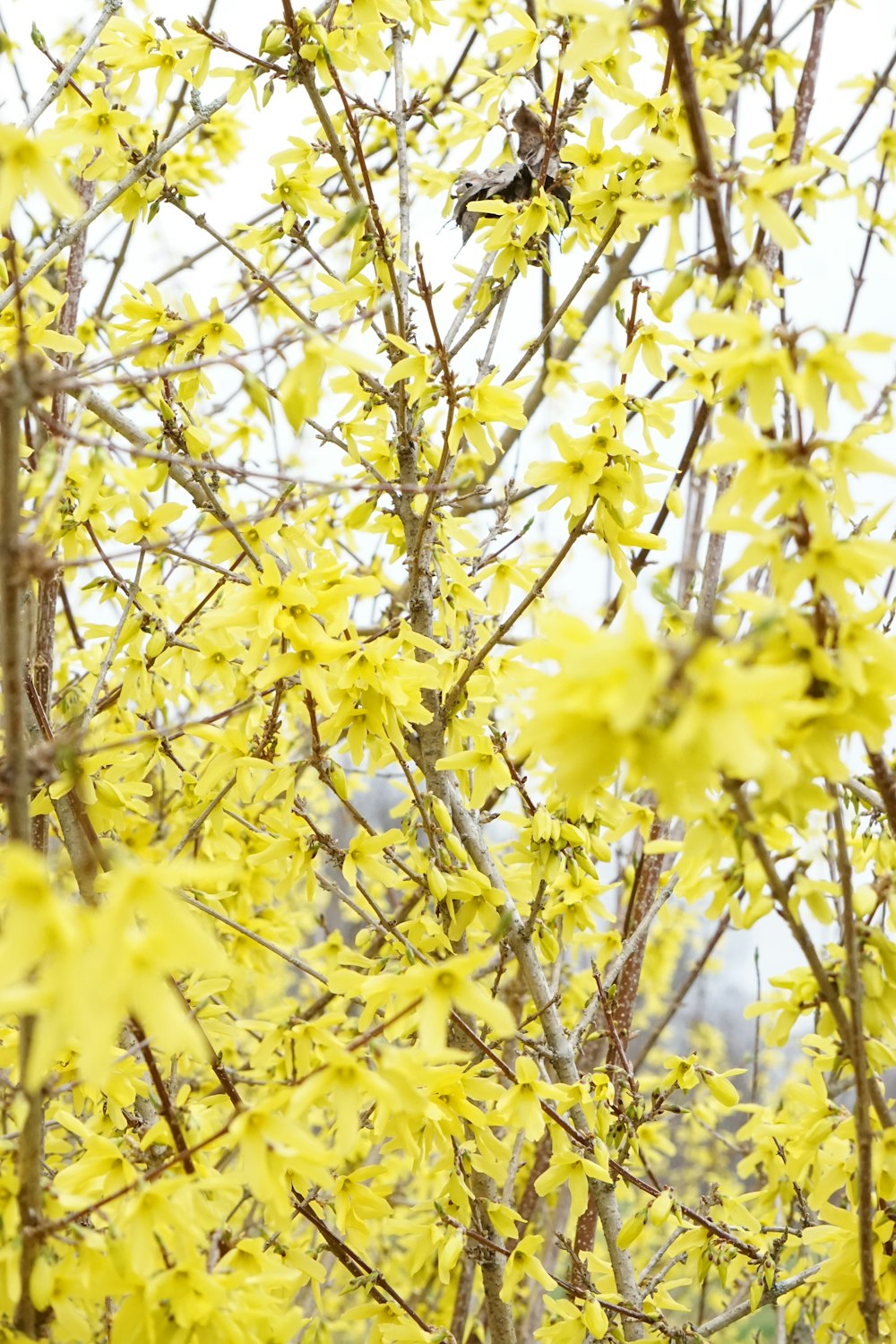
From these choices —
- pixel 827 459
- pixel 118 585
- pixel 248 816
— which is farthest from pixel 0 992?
pixel 248 816

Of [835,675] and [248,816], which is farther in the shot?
[248,816]

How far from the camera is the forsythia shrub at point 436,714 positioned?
932 mm

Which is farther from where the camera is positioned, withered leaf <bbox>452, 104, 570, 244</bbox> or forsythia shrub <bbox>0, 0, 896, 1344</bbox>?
withered leaf <bbox>452, 104, 570, 244</bbox>

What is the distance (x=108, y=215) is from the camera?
8.29 ft

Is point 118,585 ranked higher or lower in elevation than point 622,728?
higher

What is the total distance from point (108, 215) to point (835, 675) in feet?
7.62

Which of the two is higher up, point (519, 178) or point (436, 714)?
point (519, 178)

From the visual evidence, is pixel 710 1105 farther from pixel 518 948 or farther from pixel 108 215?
pixel 108 215

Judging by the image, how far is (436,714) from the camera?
5.92 ft

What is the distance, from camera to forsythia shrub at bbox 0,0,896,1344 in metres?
0.93

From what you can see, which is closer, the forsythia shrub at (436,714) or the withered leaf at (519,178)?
the forsythia shrub at (436,714)

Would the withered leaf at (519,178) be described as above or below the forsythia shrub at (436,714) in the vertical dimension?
above

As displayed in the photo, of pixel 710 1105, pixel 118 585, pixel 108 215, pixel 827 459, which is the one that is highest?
pixel 108 215

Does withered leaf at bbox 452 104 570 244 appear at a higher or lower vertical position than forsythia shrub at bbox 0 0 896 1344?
higher
